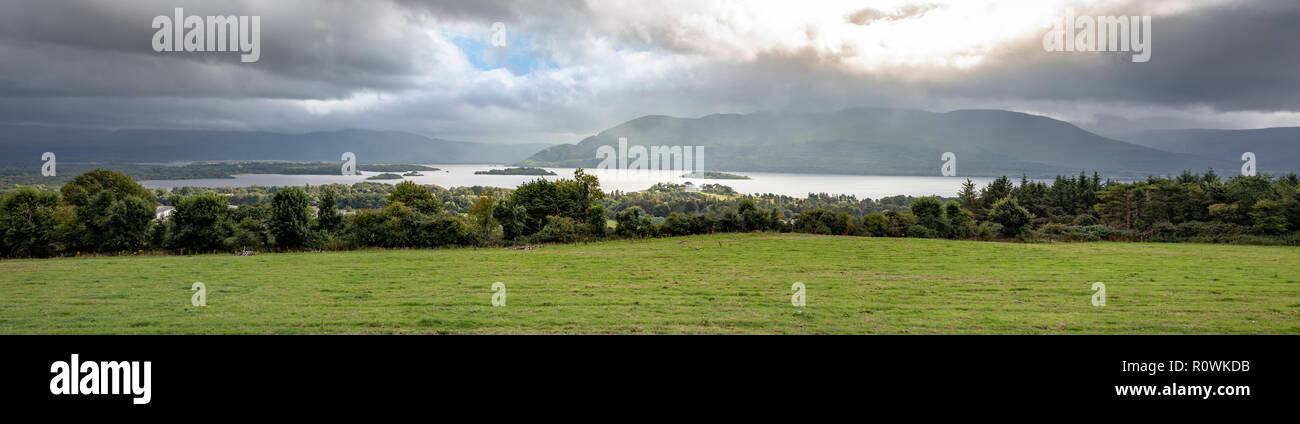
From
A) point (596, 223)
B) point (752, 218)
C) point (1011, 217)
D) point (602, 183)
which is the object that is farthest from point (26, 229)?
point (1011, 217)

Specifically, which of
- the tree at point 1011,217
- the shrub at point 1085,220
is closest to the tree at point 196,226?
the tree at point 1011,217

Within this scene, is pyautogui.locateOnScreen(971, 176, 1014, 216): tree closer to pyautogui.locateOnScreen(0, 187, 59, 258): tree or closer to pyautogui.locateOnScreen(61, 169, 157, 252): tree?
pyautogui.locateOnScreen(61, 169, 157, 252): tree

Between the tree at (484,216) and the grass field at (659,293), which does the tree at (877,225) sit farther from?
the tree at (484,216)

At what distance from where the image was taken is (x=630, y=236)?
41.6 m

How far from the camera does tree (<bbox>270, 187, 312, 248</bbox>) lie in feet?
106

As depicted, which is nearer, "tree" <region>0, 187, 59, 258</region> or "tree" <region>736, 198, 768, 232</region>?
"tree" <region>0, 187, 59, 258</region>

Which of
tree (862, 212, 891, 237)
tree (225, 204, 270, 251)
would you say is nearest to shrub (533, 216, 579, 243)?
tree (225, 204, 270, 251)

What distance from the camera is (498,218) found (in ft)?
127

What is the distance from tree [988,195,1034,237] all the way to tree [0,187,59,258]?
212 feet

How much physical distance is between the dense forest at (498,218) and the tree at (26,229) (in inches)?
2.6

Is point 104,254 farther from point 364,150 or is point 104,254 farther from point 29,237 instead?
point 364,150

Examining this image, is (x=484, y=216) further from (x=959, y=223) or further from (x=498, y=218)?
(x=959, y=223)

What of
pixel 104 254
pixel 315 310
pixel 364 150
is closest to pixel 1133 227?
pixel 315 310

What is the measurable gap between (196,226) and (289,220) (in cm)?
460
